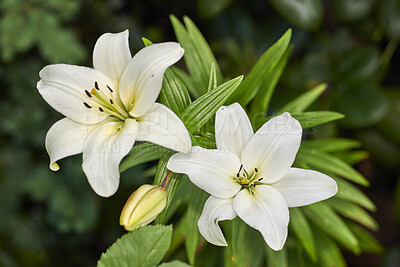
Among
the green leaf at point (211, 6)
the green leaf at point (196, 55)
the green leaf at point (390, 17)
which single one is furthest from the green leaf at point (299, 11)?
the green leaf at point (196, 55)

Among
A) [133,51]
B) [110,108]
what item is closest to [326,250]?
[110,108]

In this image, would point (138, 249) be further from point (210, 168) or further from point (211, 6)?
point (211, 6)

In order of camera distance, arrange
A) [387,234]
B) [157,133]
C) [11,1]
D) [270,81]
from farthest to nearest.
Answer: [387,234]
[11,1]
[270,81]
[157,133]

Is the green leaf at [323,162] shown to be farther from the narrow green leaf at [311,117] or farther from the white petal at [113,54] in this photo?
the white petal at [113,54]

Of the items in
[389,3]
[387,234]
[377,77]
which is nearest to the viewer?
[389,3]

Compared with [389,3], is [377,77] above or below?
below

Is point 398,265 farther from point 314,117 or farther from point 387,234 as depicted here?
point 314,117

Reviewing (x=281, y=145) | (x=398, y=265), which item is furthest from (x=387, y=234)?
(x=281, y=145)

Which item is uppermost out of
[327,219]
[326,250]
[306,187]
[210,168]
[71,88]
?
[71,88]
